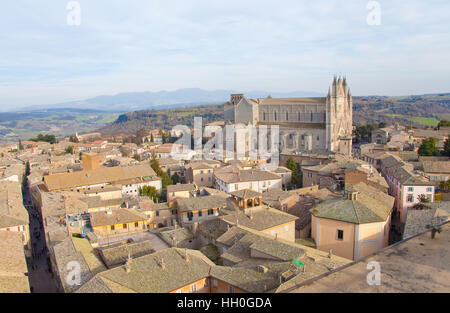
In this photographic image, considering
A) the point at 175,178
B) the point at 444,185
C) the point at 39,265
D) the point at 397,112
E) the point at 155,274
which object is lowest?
the point at 39,265

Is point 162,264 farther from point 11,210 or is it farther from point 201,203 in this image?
point 11,210

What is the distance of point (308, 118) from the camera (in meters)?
70.2

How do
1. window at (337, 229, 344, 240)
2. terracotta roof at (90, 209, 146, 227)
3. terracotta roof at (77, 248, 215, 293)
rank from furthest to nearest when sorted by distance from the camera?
terracotta roof at (90, 209, 146, 227) → window at (337, 229, 344, 240) → terracotta roof at (77, 248, 215, 293)

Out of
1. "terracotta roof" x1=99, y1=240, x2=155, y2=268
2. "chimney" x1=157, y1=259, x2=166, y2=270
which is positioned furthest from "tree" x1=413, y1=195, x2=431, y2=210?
"chimney" x1=157, y1=259, x2=166, y2=270

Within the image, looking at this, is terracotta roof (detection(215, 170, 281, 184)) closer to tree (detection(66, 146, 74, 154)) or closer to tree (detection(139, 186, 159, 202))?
tree (detection(139, 186, 159, 202))

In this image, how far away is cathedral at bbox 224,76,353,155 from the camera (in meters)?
64.1

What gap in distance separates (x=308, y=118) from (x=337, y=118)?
641cm

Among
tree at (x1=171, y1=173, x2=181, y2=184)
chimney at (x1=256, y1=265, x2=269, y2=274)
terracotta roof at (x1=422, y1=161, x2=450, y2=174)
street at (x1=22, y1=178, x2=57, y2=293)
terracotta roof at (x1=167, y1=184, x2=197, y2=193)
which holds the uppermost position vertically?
terracotta roof at (x1=422, y1=161, x2=450, y2=174)

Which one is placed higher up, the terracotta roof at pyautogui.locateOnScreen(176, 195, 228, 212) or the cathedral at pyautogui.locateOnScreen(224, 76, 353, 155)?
the cathedral at pyautogui.locateOnScreen(224, 76, 353, 155)

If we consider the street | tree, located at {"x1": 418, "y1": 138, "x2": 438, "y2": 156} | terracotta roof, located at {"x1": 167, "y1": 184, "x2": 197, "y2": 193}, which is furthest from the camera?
tree, located at {"x1": 418, "y1": 138, "x2": 438, "y2": 156}

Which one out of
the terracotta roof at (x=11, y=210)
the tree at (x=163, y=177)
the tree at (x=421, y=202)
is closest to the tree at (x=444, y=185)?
the tree at (x=421, y=202)

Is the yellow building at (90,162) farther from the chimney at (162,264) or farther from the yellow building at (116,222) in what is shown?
the chimney at (162,264)

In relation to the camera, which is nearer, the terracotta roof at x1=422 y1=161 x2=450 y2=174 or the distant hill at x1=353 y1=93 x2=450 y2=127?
the terracotta roof at x1=422 y1=161 x2=450 y2=174

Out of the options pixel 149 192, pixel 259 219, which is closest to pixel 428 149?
pixel 259 219
